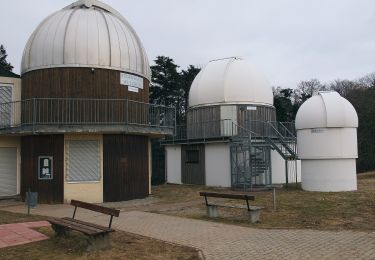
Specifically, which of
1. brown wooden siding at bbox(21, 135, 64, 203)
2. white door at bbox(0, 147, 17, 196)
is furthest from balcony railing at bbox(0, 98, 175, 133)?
white door at bbox(0, 147, 17, 196)

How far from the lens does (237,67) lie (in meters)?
27.2

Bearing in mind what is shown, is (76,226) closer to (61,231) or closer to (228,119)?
(61,231)

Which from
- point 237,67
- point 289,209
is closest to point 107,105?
point 289,209

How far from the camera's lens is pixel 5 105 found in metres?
19.1

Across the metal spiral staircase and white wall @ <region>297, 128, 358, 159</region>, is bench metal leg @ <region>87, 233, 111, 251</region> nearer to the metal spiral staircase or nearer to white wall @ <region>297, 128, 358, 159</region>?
white wall @ <region>297, 128, 358, 159</region>

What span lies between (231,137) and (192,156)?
3.76 meters

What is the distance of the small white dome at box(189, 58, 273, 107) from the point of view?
26156 millimetres

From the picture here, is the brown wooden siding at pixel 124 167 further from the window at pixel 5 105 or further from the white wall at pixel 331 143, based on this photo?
the white wall at pixel 331 143

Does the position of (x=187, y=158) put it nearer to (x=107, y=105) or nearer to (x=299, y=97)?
(x=107, y=105)

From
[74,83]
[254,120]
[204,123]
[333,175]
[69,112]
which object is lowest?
[333,175]

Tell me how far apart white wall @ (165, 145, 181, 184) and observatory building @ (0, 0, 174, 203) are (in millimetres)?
7967

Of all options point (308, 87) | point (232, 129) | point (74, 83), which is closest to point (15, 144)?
point (74, 83)

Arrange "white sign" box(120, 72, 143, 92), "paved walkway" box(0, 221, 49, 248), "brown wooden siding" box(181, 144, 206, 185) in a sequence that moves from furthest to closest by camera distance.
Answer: "brown wooden siding" box(181, 144, 206, 185) → "white sign" box(120, 72, 143, 92) → "paved walkway" box(0, 221, 49, 248)

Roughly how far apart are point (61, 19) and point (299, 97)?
4572cm
